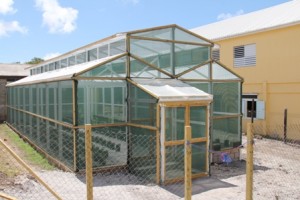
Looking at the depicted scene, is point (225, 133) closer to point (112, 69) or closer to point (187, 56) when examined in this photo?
point (187, 56)

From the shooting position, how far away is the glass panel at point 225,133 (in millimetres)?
11023

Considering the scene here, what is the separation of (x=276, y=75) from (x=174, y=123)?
1017 cm

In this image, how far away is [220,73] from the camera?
11.3 metres

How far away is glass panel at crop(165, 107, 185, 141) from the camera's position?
848cm

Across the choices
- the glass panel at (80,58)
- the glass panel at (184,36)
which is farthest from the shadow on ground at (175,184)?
the glass panel at (80,58)

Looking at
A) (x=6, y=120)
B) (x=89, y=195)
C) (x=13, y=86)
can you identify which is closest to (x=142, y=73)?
(x=89, y=195)

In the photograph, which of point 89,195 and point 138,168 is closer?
point 89,195

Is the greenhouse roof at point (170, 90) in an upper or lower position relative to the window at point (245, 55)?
lower

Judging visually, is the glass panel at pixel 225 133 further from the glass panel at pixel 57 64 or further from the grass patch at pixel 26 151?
the glass panel at pixel 57 64

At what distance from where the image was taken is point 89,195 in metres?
4.67

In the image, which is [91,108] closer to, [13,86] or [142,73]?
[142,73]

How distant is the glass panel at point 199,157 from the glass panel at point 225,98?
2.29m

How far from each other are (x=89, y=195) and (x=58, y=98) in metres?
6.31

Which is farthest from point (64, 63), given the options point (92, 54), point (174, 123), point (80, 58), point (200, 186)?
point (200, 186)
